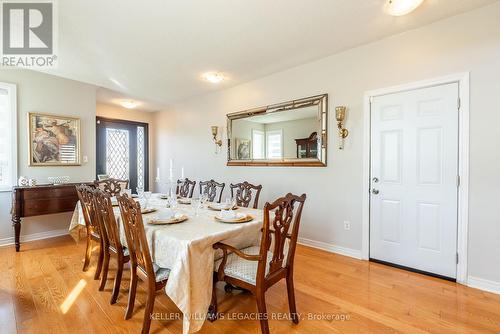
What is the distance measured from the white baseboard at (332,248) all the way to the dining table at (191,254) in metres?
1.68

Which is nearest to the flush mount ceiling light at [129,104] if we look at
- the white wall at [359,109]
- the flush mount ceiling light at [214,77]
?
the white wall at [359,109]

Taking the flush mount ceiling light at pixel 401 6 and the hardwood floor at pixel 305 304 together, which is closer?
the hardwood floor at pixel 305 304

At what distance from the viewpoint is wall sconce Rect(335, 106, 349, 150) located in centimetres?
299

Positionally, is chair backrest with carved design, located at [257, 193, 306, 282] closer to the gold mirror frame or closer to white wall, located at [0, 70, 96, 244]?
the gold mirror frame

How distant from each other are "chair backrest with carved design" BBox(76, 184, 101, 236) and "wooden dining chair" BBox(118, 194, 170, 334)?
727mm

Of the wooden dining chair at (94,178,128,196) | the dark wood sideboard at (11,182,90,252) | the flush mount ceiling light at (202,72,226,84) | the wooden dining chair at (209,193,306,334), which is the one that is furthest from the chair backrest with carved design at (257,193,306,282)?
the dark wood sideboard at (11,182,90,252)

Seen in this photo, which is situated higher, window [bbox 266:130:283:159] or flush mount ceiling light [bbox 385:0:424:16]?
flush mount ceiling light [bbox 385:0:424:16]

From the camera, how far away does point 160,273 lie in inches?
66.7

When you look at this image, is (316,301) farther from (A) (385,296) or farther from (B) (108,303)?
(B) (108,303)

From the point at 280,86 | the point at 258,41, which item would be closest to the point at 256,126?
the point at 280,86

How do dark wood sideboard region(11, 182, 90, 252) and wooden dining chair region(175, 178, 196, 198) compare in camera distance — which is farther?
wooden dining chair region(175, 178, 196, 198)

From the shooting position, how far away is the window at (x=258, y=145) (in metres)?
3.93

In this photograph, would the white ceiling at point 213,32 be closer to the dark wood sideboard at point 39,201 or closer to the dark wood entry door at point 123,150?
the dark wood entry door at point 123,150

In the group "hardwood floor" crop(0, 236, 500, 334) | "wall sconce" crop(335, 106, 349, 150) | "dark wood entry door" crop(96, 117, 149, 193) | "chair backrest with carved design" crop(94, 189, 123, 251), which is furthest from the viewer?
"dark wood entry door" crop(96, 117, 149, 193)
